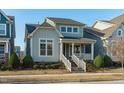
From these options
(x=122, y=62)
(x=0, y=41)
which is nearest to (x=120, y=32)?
(x=122, y=62)

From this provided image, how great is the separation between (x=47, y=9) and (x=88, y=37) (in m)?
7.43

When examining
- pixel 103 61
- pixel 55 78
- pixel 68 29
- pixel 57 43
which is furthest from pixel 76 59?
pixel 55 78

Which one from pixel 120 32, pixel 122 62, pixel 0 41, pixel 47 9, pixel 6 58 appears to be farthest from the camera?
pixel 0 41

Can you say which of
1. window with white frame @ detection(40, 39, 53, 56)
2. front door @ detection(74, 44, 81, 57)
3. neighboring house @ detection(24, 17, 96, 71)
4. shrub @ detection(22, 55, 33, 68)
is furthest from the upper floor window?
shrub @ detection(22, 55, 33, 68)

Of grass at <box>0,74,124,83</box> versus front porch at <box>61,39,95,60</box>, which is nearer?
grass at <box>0,74,124,83</box>

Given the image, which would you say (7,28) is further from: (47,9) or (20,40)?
(47,9)

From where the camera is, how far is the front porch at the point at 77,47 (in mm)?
16369

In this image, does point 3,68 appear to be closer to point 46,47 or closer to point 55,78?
point 55,78

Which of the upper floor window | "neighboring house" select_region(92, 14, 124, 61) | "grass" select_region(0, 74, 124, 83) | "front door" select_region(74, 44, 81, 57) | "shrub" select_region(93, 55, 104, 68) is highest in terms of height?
the upper floor window

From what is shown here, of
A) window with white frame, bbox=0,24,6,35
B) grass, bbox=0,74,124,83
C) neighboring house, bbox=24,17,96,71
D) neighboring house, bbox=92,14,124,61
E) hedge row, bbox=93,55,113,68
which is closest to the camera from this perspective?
grass, bbox=0,74,124,83

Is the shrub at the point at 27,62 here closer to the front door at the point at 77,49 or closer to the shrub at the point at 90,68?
the front door at the point at 77,49

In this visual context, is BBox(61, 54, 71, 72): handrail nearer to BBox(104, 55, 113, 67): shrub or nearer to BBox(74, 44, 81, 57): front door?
BBox(74, 44, 81, 57): front door

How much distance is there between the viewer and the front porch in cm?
1637
